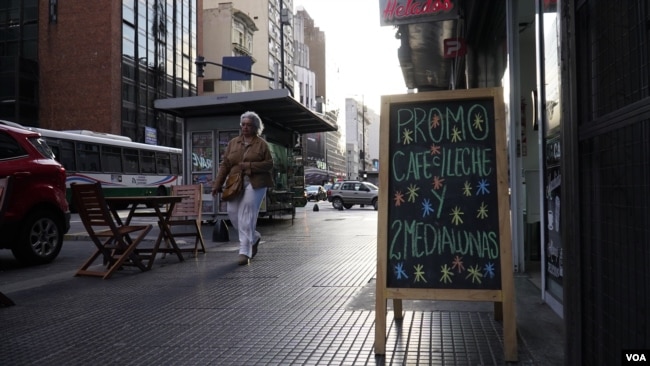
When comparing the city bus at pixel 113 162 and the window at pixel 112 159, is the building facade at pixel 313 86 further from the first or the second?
the window at pixel 112 159

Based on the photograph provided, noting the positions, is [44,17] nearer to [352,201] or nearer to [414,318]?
[352,201]

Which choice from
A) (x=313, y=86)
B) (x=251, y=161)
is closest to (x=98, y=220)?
(x=251, y=161)

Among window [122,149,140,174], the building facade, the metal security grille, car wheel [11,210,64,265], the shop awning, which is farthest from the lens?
the building facade

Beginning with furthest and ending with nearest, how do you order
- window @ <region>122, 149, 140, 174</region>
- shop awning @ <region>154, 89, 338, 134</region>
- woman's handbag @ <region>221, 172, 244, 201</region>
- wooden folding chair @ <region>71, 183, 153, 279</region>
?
window @ <region>122, 149, 140, 174</region>, shop awning @ <region>154, 89, 338, 134</region>, woman's handbag @ <region>221, 172, 244, 201</region>, wooden folding chair @ <region>71, 183, 153, 279</region>

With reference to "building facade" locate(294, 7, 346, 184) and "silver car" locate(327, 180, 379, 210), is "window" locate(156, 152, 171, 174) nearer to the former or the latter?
"silver car" locate(327, 180, 379, 210)

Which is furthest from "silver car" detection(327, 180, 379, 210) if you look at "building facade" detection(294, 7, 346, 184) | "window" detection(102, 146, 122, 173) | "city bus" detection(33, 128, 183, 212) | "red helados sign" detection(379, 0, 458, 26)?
"building facade" detection(294, 7, 346, 184)

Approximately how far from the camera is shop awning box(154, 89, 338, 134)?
11.0 metres

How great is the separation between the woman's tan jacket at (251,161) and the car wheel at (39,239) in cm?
245

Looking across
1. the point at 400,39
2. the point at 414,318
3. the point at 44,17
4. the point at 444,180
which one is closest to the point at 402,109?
the point at 444,180

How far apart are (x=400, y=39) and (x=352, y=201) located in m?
15.3

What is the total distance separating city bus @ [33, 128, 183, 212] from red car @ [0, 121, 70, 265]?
1222cm

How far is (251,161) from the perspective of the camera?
6.51 m

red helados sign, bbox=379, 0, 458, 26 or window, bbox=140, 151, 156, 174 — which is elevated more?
red helados sign, bbox=379, 0, 458, 26

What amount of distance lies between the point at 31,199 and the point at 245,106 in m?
5.72
